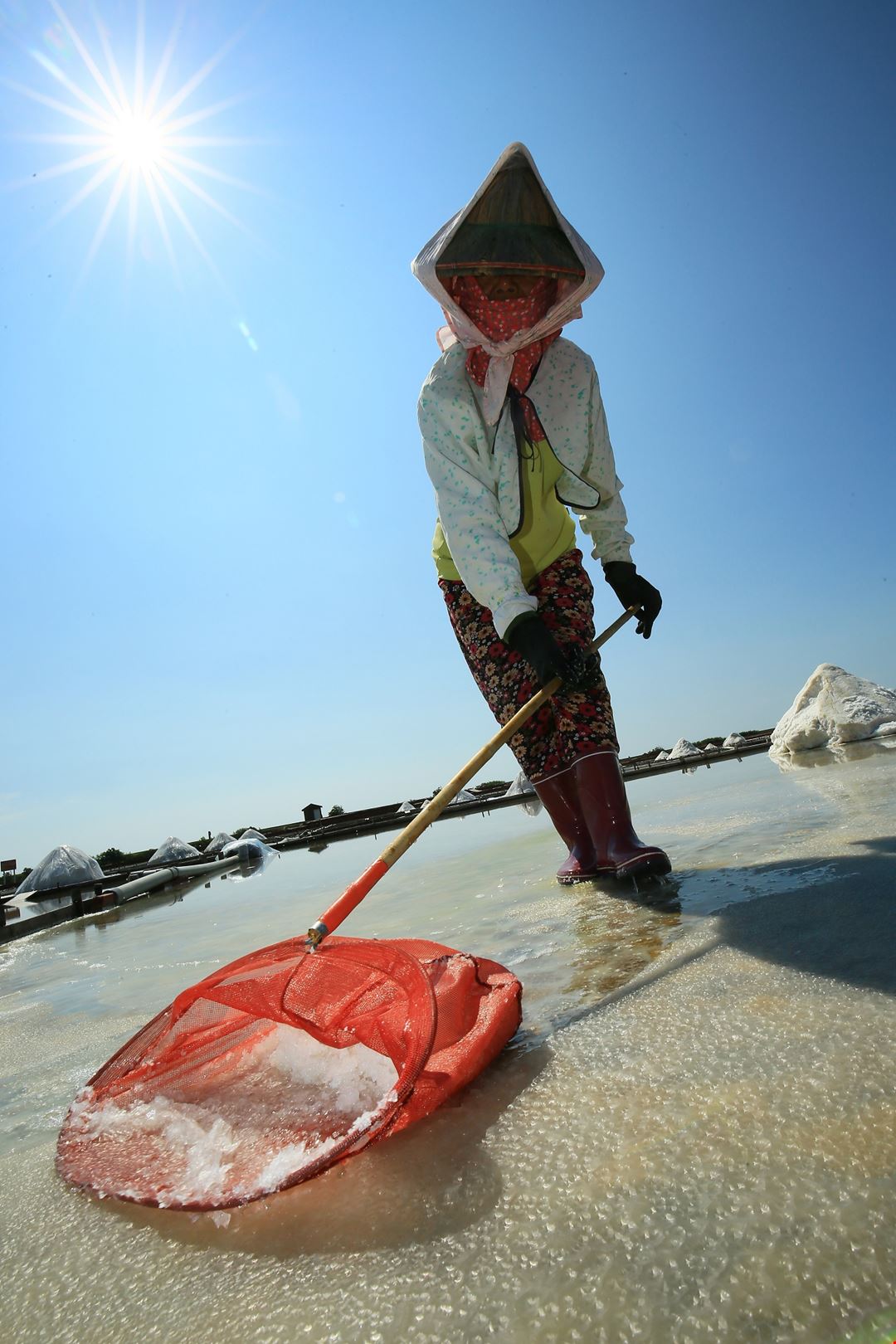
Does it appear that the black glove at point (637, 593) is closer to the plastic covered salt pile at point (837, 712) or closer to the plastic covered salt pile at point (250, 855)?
the plastic covered salt pile at point (250, 855)

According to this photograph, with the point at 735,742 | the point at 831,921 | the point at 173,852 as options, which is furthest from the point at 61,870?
the point at 735,742

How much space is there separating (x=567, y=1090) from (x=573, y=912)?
113 cm

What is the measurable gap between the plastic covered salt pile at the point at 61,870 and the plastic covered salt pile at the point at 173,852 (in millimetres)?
1302

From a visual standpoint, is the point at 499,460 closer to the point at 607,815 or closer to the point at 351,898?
the point at 607,815

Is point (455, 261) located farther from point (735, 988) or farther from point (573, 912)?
point (735, 988)

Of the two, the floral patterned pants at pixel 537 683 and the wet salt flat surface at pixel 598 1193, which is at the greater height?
the floral patterned pants at pixel 537 683

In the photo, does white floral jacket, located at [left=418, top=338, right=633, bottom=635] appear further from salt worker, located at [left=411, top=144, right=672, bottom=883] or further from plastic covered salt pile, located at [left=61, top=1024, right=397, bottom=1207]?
plastic covered salt pile, located at [left=61, top=1024, right=397, bottom=1207]

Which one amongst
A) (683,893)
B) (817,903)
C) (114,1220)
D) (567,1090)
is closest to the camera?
(114,1220)

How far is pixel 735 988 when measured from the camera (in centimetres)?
114

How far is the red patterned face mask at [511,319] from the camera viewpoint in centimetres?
265

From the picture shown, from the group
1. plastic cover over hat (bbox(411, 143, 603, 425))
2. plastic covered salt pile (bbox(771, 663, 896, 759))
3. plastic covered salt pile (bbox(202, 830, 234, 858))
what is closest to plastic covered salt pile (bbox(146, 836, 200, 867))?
plastic covered salt pile (bbox(202, 830, 234, 858))

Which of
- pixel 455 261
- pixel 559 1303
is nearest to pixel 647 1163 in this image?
pixel 559 1303

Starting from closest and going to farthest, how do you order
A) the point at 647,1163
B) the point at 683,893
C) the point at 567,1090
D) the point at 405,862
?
the point at 647,1163 < the point at 567,1090 < the point at 683,893 < the point at 405,862

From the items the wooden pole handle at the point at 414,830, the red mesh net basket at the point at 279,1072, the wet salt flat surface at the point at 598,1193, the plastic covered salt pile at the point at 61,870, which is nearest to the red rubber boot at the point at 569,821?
the wooden pole handle at the point at 414,830
